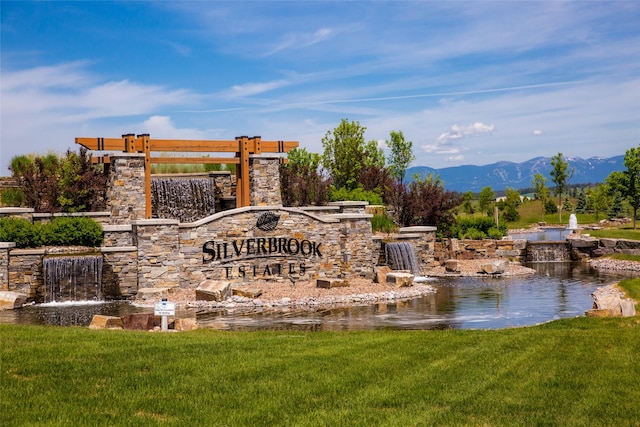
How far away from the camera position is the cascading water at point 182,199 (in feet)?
91.0

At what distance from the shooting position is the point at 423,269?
29.0 m

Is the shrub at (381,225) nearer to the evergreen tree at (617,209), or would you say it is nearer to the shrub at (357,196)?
the shrub at (357,196)

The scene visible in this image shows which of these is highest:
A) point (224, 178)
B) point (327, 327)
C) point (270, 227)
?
point (224, 178)

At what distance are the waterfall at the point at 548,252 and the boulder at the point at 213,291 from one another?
62.6 ft

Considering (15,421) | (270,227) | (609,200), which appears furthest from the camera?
(609,200)

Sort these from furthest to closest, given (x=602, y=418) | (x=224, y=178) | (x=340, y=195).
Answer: (x=340, y=195) < (x=224, y=178) < (x=602, y=418)

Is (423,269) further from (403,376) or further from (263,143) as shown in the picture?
(403,376)

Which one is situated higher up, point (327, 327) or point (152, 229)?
point (152, 229)

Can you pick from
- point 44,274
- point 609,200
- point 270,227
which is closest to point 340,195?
point 270,227

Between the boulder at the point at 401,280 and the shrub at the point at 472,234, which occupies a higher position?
the shrub at the point at 472,234

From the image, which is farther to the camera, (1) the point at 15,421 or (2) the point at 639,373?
(2) the point at 639,373

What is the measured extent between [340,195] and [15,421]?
29405mm

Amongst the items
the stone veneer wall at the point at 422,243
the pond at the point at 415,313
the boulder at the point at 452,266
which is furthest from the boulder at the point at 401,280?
the boulder at the point at 452,266

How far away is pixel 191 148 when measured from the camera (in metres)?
27.1
